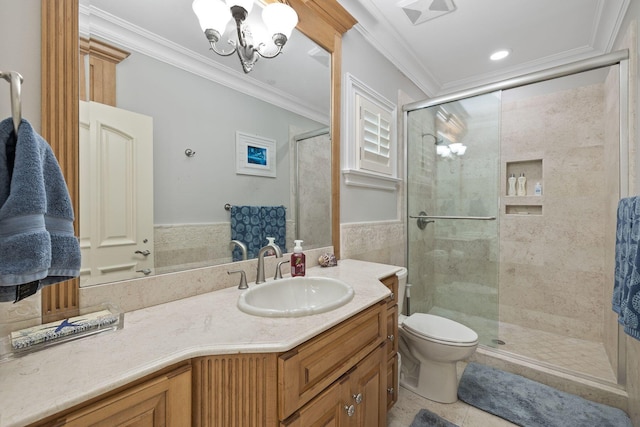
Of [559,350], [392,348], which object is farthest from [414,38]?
[559,350]

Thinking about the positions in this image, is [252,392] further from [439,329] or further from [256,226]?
[439,329]

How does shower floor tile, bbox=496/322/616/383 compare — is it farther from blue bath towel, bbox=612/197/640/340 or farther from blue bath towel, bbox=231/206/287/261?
blue bath towel, bbox=231/206/287/261

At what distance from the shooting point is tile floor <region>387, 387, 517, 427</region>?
1.44 meters

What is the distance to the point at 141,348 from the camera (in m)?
0.66

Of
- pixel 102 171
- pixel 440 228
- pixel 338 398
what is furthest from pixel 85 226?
pixel 440 228

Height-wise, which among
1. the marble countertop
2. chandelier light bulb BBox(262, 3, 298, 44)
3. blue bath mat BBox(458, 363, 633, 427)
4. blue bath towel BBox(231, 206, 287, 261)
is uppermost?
chandelier light bulb BBox(262, 3, 298, 44)

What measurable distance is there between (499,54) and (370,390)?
275 centimetres

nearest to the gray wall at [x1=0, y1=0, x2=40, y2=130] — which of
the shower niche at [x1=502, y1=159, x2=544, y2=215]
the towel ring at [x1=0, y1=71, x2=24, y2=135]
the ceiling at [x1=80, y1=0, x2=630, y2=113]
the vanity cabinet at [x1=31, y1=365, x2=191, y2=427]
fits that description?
the ceiling at [x1=80, y1=0, x2=630, y2=113]

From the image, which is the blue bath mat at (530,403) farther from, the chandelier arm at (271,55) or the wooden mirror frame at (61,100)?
the chandelier arm at (271,55)

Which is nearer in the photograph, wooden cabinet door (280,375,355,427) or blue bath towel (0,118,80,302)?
blue bath towel (0,118,80,302)

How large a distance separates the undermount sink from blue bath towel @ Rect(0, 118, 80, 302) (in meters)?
0.59

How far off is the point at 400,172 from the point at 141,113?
1945mm

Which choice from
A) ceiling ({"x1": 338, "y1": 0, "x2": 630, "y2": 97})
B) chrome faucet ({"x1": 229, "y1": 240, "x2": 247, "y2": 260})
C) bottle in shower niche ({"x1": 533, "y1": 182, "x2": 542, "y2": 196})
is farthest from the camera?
bottle in shower niche ({"x1": 533, "y1": 182, "x2": 542, "y2": 196})

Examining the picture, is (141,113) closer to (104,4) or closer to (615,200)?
(104,4)
